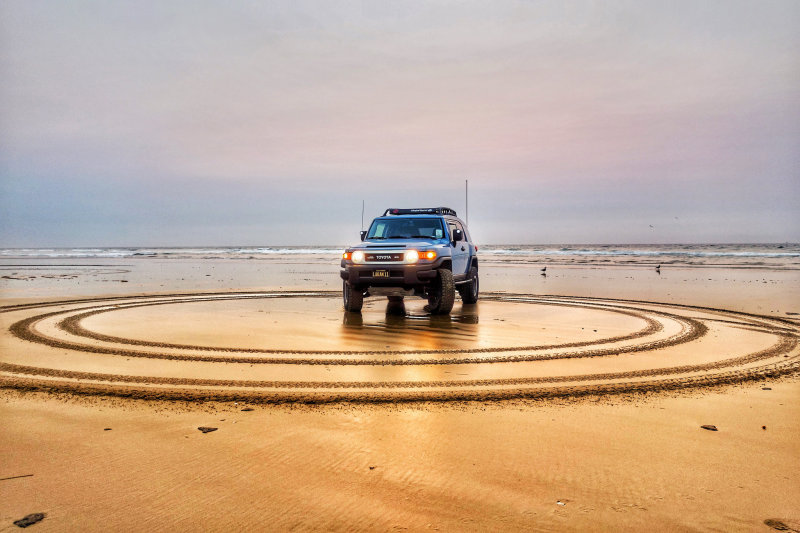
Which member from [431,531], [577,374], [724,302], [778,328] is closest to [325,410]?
[431,531]

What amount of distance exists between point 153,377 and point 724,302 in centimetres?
1347

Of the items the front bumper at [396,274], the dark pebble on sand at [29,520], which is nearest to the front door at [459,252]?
the front bumper at [396,274]

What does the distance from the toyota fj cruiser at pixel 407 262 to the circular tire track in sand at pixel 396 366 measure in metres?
1.98

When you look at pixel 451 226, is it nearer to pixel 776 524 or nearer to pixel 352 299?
pixel 352 299

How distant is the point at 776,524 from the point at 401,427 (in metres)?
Result: 2.45

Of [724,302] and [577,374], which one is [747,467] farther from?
[724,302]

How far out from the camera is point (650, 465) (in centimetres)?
377

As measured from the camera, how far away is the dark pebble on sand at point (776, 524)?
2.94 m

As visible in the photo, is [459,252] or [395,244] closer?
[395,244]

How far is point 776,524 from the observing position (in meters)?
2.98

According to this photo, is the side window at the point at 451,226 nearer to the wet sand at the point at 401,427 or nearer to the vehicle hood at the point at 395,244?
the vehicle hood at the point at 395,244

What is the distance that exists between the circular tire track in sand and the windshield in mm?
3666

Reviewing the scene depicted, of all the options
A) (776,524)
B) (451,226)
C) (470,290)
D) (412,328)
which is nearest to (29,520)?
(776,524)

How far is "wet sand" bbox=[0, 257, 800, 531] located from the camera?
317 cm
